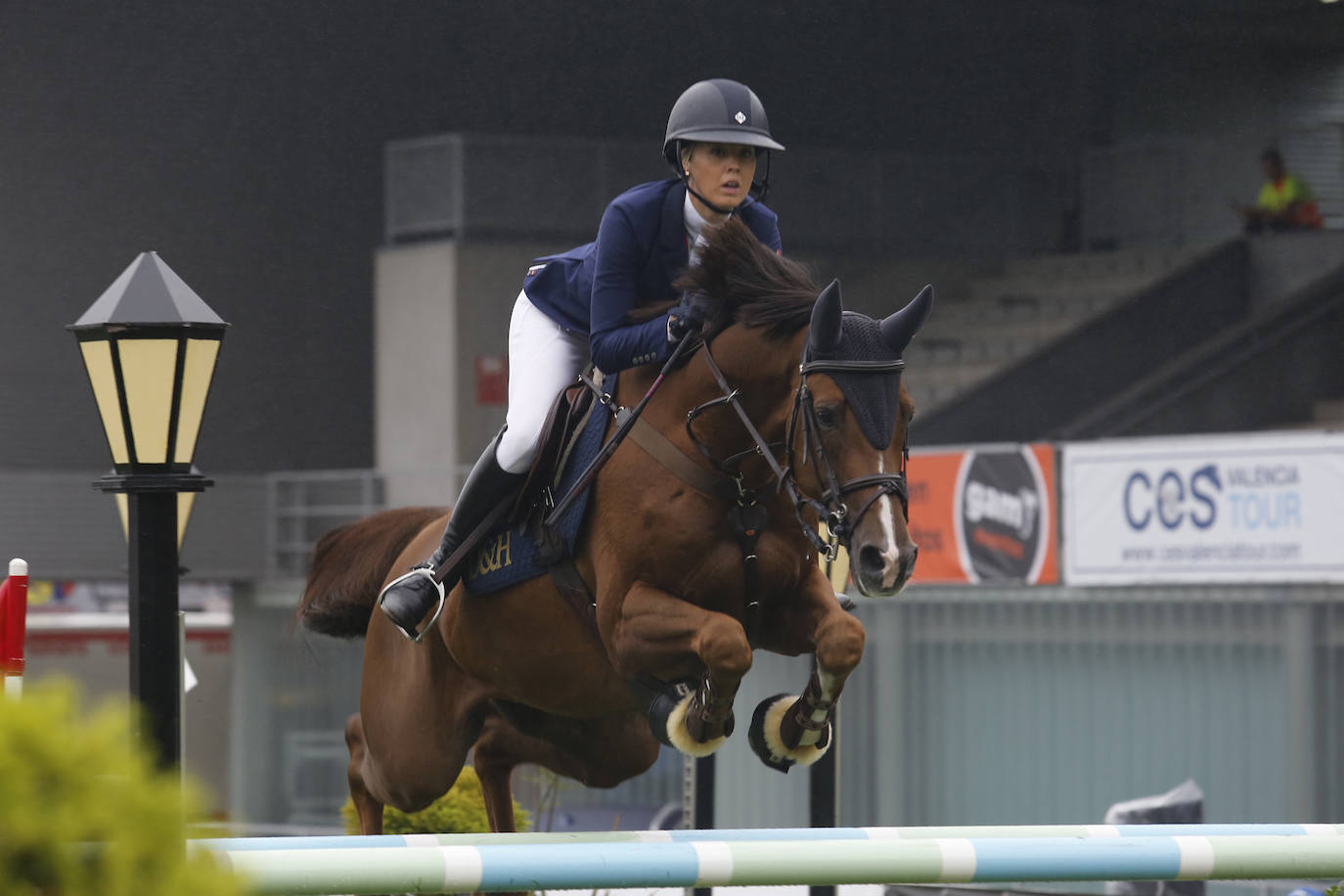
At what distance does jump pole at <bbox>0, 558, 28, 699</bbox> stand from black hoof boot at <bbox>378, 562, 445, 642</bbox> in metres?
1.17

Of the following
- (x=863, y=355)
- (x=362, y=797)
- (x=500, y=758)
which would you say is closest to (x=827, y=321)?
(x=863, y=355)

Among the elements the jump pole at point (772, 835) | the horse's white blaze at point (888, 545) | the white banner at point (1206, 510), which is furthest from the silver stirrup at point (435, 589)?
the white banner at point (1206, 510)

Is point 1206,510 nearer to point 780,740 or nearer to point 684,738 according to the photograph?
point 780,740

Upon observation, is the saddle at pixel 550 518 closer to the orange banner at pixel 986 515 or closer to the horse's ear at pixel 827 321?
the horse's ear at pixel 827 321

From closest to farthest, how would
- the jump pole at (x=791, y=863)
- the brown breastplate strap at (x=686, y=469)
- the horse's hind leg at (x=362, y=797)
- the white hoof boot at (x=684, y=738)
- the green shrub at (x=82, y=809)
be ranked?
1. the green shrub at (x=82, y=809)
2. the jump pole at (x=791, y=863)
3. the white hoof boot at (x=684, y=738)
4. the brown breastplate strap at (x=686, y=469)
5. the horse's hind leg at (x=362, y=797)

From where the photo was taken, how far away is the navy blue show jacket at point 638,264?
3.98 meters

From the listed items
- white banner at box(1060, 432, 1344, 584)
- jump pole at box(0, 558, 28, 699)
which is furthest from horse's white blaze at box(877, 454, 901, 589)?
white banner at box(1060, 432, 1344, 584)

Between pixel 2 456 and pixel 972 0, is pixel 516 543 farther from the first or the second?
pixel 972 0

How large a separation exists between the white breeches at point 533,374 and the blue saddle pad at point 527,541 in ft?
0.42

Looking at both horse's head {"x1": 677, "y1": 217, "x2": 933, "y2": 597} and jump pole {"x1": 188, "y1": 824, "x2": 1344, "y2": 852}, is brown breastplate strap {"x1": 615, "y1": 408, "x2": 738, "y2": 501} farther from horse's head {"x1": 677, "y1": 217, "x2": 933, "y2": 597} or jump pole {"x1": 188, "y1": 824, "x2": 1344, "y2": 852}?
jump pole {"x1": 188, "y1": 824, "x2": 1344, "y2": 852}

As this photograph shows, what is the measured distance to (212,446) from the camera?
1686cm

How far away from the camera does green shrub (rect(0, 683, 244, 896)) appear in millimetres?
1104

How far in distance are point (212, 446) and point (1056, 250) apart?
8.08 meters

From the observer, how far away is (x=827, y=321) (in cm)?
365
